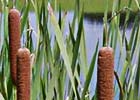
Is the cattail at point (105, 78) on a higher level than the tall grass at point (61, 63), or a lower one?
higher

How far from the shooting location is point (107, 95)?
0.58 m

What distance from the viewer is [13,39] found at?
2.60 feet

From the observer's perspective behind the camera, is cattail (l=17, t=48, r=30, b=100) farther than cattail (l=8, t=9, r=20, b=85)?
No

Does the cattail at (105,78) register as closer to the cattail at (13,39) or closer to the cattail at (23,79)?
the cattail at (23,79)

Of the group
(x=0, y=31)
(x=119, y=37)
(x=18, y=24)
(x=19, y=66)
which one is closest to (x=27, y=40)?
(x=0, y=31)

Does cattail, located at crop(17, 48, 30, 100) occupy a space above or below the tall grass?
above

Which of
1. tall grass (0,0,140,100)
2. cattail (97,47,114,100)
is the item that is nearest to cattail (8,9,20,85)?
tall grass (0,0,140,100)

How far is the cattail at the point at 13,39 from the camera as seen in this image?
2.55ft

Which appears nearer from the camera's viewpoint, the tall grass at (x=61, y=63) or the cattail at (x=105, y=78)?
the cattail at (x=105, y=78)

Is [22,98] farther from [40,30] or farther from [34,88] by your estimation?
[40,30]

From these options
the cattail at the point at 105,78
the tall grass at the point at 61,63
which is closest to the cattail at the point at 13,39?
the tall grass at the point at 61,63

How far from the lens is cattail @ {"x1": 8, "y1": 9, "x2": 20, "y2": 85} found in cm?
78

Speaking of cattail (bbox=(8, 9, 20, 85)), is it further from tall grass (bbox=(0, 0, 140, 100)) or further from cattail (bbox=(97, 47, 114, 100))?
cattail (bbox=(97, 47, 114, 100))

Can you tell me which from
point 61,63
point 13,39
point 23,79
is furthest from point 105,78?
point 61,63
